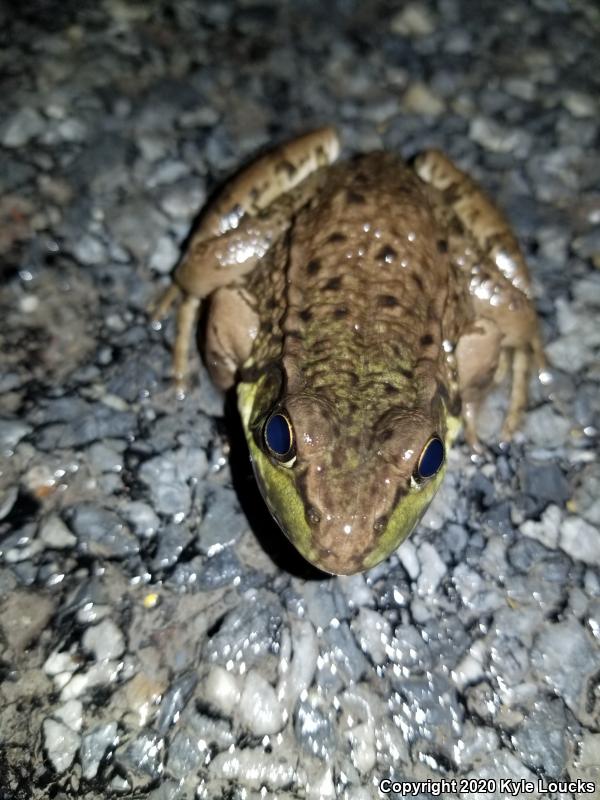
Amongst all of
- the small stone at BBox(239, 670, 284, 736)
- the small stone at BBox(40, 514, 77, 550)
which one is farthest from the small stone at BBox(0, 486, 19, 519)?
the small stone at BBox(239, 670, 284, 736)

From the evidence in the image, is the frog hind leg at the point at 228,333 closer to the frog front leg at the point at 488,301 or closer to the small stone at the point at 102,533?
the small stone at the point at 102,533

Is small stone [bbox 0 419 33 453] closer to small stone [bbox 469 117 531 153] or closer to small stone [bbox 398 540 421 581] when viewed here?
small stone [bbox 398 540 421 581]

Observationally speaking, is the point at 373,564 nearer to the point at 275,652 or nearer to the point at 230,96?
the point at 275,652

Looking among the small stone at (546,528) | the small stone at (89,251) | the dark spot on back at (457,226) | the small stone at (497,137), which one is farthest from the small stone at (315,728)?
the small stone at (497,137)

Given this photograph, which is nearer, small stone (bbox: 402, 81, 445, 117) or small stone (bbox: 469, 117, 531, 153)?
small stone (bbox: 469, 117, 531, 153)

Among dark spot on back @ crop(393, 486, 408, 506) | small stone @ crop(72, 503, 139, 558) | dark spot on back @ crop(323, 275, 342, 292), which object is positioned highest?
dark spot on back @ crop(323, 275, 342, 292)

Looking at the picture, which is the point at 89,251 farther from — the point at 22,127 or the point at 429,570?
the point at 429,570

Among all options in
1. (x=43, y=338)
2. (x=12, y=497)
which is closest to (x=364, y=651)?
(x=12, y=497)
